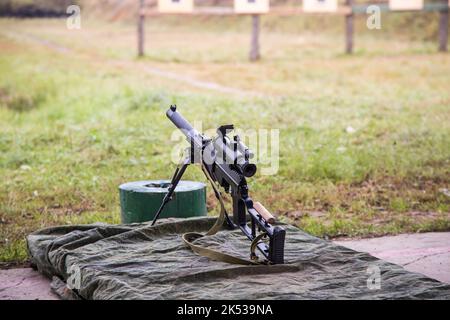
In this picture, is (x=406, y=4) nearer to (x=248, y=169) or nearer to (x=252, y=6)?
(x=252, y=6)

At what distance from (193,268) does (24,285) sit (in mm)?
1071

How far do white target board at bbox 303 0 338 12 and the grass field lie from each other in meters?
1.07

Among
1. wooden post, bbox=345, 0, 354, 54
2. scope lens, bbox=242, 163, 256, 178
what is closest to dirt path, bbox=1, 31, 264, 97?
wooden post, bbox=345, 0, 354, 54

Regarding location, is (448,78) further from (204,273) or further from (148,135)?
(204,273)

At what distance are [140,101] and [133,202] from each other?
5969 millimetres

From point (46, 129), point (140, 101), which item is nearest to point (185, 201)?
point (46, 129)

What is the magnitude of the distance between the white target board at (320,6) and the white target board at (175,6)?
8.58 ft

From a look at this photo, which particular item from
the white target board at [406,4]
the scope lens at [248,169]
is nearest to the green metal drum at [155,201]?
the scope lens at [248,169]

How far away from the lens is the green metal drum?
18.4ft

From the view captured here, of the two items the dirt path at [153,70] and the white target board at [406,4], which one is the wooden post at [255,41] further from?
the white target board at [406,4]

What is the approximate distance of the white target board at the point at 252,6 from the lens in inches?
696

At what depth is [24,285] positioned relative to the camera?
482 centimetres

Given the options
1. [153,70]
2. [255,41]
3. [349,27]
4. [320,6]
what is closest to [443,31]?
[349,27]

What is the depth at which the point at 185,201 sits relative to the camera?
5719 mm
